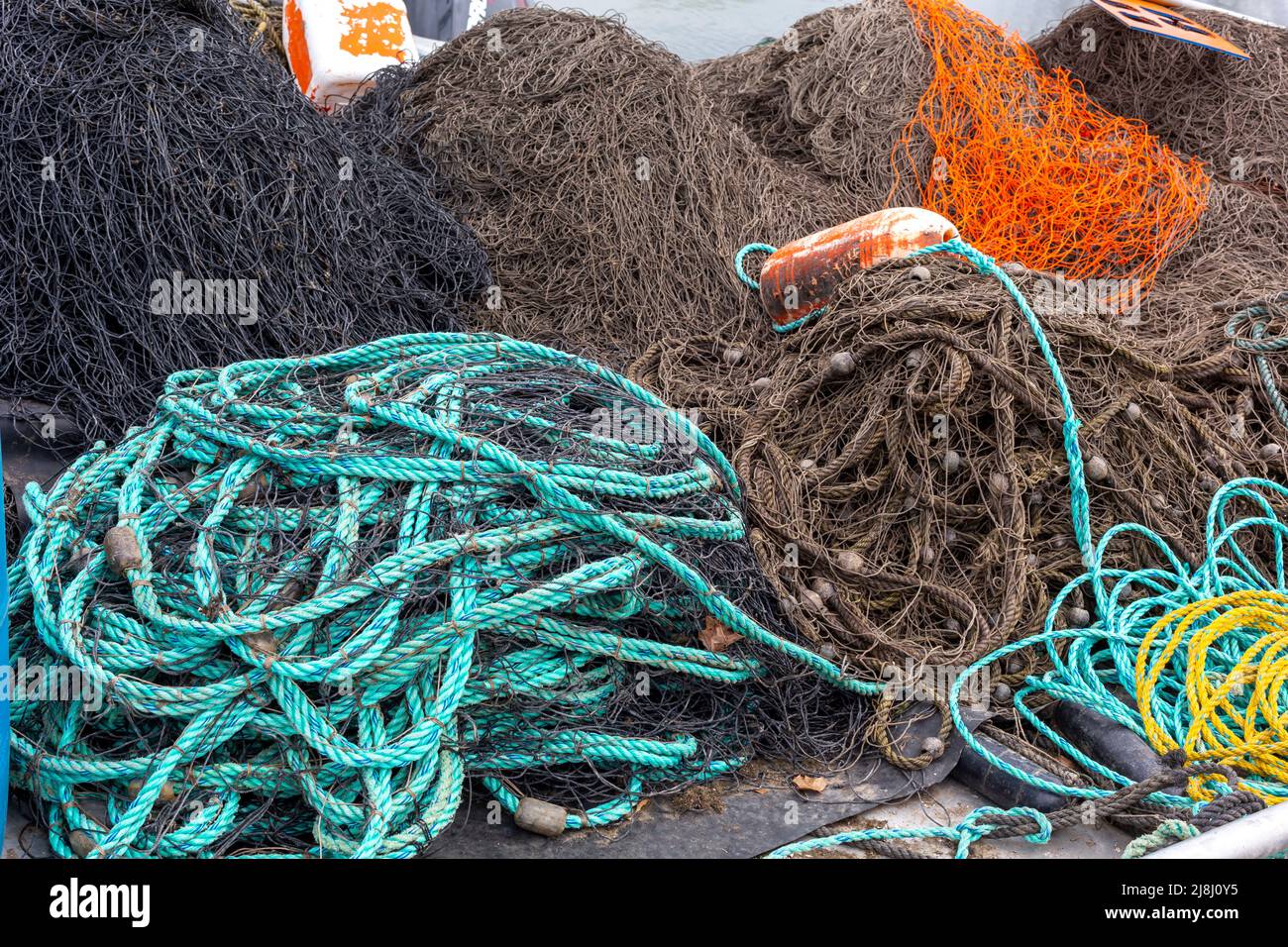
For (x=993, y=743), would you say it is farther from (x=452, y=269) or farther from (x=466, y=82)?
(x=466, y=82)

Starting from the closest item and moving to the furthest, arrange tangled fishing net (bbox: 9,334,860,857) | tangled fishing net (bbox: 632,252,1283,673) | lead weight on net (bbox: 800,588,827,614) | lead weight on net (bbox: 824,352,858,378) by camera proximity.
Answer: tangled fishing net (bbox: 9,334,860,857) < lead weight on net (bbox: 800,588,827,614) < tangled fishing net (bbox: 632,252,1283,673) < lead weight on net (bbox: 824,352,858,378)

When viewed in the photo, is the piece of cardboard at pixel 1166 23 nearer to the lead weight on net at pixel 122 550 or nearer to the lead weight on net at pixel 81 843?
the lead weight on net at pixel 122 550

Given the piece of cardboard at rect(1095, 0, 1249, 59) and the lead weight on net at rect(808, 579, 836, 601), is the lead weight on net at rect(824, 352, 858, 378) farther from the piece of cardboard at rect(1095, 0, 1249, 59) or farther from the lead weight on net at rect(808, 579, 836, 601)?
the piece of cardboard at rect(1095, 0, 1249, 59)

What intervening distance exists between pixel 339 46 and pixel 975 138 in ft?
11.5

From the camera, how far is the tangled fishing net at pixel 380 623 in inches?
102

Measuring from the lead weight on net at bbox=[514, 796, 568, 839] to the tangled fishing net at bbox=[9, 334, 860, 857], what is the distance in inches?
2.7

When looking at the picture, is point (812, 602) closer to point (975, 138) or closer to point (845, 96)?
point (975, 138)

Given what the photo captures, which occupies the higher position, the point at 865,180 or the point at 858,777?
the point at 865,180

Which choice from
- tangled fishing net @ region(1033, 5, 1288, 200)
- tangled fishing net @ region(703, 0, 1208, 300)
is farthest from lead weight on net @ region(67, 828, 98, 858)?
tangled fishing net @ region(1033, 5, 1288, 200)

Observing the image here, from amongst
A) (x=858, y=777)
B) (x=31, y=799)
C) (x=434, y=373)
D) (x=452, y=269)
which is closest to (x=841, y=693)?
(x=858, y=777)

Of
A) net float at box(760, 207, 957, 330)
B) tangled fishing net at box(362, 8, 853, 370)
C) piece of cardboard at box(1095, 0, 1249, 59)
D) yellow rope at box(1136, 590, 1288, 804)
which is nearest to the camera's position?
yellow rope at box(1136, 590, 1288, 804)

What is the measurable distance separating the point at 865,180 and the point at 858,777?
382 cm

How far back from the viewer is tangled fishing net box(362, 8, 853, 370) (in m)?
4.81
